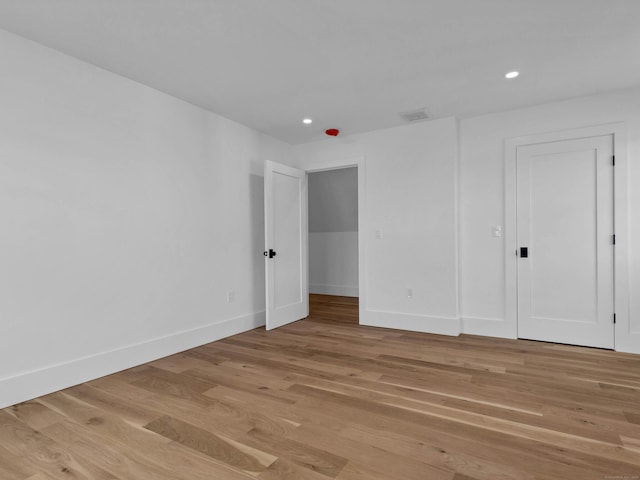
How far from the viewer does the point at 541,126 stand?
143 inches

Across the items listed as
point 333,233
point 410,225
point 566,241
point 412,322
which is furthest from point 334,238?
point 566,241

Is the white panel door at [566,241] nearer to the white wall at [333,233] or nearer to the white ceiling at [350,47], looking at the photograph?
the white ceiling at [350,47]

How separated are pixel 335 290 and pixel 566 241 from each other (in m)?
4.24

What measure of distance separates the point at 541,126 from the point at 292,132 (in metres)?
2.78

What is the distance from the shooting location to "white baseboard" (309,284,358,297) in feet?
22.5

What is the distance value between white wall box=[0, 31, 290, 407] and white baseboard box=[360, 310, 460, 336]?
1.65 meters

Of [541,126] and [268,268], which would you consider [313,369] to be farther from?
[541,126]

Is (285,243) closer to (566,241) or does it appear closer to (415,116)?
(415,116)

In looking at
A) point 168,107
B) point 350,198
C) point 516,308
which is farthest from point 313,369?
point 350,198

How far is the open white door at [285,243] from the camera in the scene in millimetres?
4184

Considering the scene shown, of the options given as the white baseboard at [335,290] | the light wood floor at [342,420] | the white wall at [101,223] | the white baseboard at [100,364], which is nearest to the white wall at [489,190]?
the light wood floor at [342,420]

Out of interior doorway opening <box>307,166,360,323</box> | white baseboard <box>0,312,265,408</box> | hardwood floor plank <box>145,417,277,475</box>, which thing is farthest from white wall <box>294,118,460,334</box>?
hardwood floor plank <box>145,417,277,475</box>

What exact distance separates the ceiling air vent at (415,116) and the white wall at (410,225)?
155mm

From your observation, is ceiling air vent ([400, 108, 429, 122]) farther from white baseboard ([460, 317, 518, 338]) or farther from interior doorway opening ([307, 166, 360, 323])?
white baseboard ([460, 317, 518, 338])
